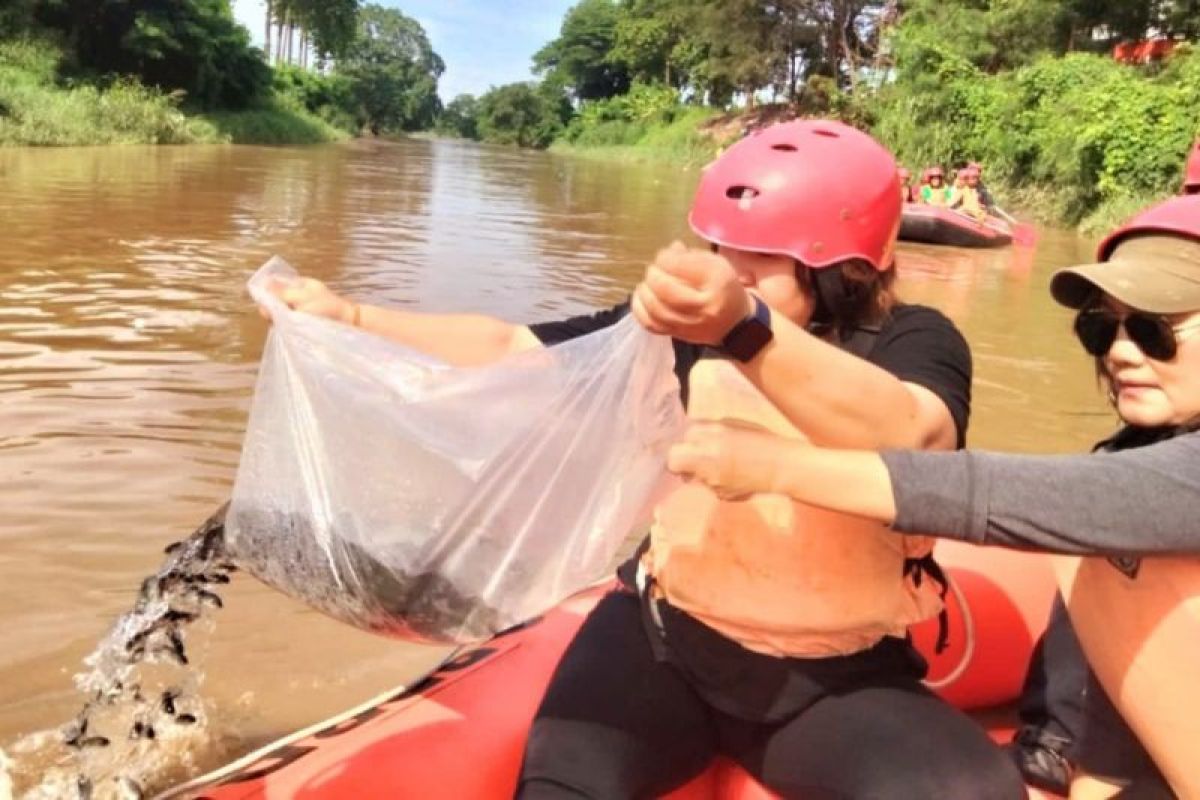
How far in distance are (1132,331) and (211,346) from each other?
590 cm

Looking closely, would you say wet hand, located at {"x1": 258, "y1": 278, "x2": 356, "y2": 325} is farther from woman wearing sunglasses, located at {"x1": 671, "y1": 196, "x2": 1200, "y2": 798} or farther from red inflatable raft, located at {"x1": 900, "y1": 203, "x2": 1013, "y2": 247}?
red inflatable raft, located at {"x1": 900, "y1": 203, "x2": 1013, "y2": 247}

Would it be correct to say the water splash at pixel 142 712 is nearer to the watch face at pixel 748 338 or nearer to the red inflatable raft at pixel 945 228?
the watch face at pixel 748 338

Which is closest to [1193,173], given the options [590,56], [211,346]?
[211,346]

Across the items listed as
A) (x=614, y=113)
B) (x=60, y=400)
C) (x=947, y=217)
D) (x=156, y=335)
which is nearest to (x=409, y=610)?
(x=60, y=400)

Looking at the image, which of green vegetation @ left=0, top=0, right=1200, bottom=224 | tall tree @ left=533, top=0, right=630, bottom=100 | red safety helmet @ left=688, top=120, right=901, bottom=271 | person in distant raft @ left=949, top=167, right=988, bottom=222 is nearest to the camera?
red safety helmet @ left=688, top=120, right=901, bottom=271

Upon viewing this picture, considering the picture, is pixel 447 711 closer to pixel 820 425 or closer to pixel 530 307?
pixel 820 425

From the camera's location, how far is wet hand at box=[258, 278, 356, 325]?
2088mm

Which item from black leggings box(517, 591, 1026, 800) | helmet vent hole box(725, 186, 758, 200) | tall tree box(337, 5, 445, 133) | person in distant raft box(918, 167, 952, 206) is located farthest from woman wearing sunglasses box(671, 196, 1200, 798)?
tall tree box(337, 5, 445, 133)

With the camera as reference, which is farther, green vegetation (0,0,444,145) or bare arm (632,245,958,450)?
green vegetation (0,0,444,145)

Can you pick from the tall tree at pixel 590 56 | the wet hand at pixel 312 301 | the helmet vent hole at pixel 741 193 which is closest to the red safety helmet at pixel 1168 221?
the helmet vent hole at pixel 741 193

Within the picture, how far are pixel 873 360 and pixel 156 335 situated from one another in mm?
5869

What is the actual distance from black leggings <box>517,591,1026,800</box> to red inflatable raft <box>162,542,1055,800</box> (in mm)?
76

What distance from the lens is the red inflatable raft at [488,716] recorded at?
1832mm

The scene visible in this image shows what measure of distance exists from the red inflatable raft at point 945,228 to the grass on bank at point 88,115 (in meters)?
15.6
